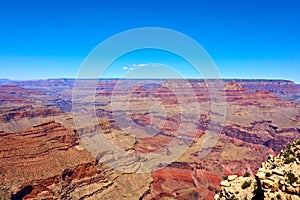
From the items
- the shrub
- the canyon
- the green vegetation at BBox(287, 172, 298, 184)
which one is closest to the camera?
the green vegetation at BBox(287, 172, 298, 184)

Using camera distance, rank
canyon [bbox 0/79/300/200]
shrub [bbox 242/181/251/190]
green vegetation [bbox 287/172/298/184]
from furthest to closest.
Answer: canyon [bbox 0/79/300/200] < shrub [bbox 242/181/251/190] < green vegetation [bbox 287/172/298/184]

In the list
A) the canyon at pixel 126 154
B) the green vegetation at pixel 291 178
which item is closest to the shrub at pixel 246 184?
the green vegetation at pixel 291 178

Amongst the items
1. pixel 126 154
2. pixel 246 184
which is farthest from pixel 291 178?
pixel 126 154

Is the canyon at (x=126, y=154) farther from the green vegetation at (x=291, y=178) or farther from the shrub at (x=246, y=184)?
the green vegetation at (x=291, y=178)

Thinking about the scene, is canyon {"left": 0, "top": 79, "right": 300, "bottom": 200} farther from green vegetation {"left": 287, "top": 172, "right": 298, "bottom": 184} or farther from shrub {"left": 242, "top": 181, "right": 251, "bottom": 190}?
green vegetation {"left": 287, "top": 172, "right": 298, "bottom": 184}

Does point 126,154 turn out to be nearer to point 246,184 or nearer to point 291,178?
point 246,184

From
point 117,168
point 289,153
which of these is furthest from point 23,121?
point 289,153

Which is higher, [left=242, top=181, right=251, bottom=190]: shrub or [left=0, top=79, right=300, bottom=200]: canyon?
[left=242, top=181, right=251, bottom=190]: shrub

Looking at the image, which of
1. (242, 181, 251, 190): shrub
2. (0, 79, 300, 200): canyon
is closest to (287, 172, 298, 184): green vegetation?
(242, 181, 251, 190): shrub

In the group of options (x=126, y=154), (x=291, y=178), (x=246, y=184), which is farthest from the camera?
(x=126, y=154)

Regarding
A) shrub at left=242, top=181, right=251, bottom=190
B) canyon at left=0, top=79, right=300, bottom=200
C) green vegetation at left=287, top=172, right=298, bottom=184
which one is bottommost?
canyon at left=0, top=79, right=300, bottom=200

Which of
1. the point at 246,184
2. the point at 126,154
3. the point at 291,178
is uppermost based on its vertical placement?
the point at 291,178

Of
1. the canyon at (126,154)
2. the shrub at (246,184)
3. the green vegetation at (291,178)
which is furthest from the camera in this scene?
the canyon at (126,154)
